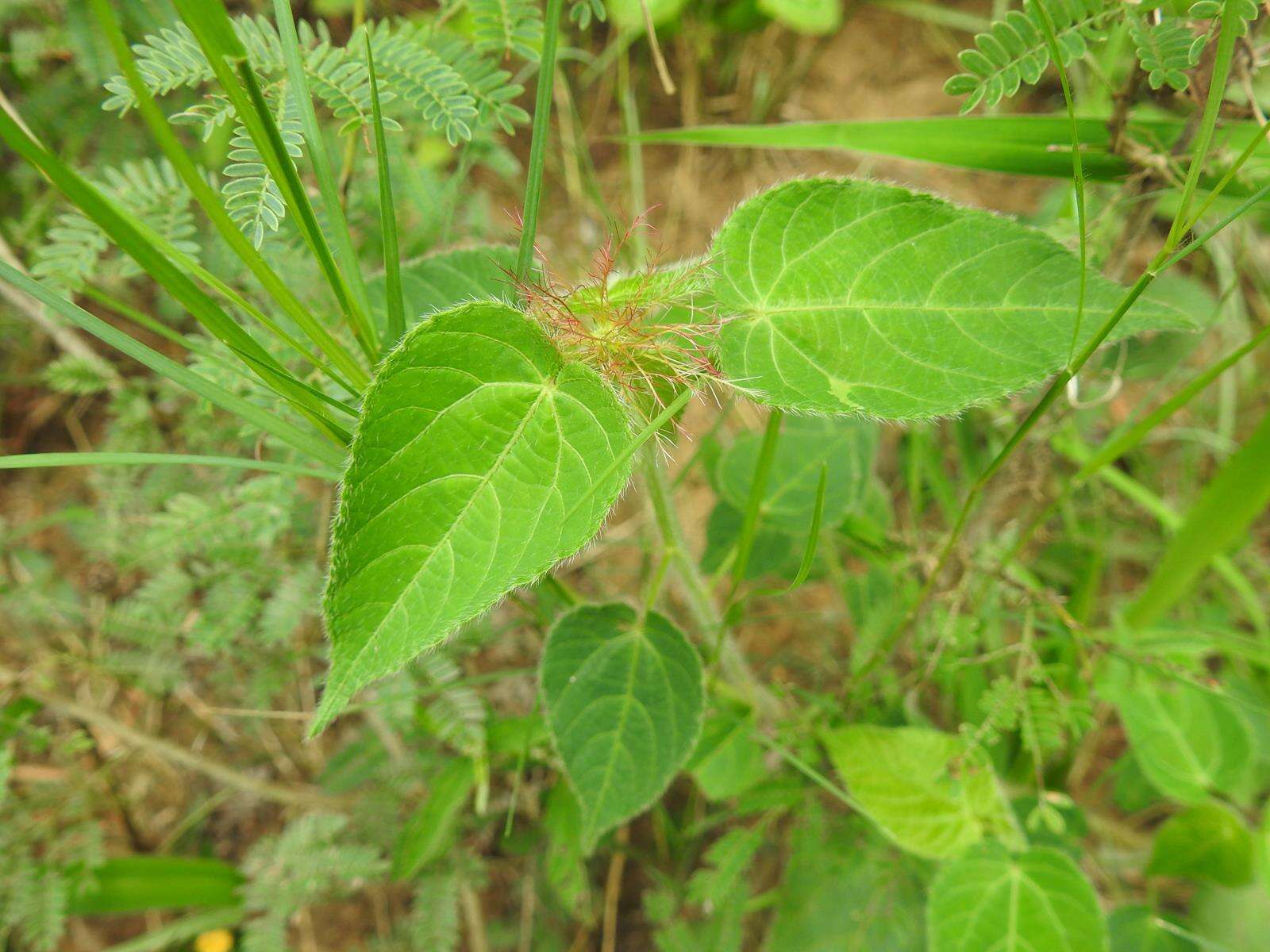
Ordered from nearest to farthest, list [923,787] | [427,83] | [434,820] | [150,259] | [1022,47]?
[150,259] < [1022,47] < [427,83] < [923,787] < [434,820]

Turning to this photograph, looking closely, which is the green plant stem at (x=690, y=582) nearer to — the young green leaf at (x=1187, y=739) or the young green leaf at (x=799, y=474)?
the young green leaf at (x=799, y=474)

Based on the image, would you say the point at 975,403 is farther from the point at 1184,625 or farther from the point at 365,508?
the point at 1184,625

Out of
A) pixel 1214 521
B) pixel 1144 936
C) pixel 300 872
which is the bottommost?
pixel 1144 936

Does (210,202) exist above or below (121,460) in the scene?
above

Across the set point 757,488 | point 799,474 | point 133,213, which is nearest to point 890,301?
→ point 757,488

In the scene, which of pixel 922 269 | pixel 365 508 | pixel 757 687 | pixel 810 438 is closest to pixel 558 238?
pixel 810 438

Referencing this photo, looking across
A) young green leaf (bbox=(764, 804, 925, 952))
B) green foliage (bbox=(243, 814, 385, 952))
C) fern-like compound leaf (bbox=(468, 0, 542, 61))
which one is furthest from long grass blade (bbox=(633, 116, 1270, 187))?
green foliage (bbox=(243, 814, 385, 952))

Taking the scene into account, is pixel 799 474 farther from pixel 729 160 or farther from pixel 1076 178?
pixel 729 160

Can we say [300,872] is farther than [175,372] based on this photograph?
Yes
